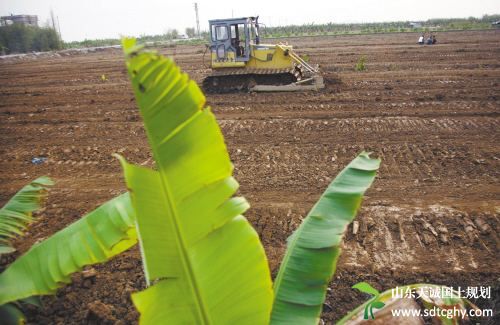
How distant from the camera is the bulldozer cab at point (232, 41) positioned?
13984mm

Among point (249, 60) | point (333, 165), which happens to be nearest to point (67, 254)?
point (333, 165)

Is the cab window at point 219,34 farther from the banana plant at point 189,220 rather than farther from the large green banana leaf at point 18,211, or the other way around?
the banana plant at point 189,220

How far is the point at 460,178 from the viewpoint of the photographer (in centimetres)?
658

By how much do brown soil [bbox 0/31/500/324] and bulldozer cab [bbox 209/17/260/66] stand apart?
143 cm

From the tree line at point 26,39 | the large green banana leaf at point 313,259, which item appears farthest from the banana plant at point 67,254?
the tree line at point 26,39

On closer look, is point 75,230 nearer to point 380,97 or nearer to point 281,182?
point 281,182

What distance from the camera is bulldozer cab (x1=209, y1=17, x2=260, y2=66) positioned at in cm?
1398

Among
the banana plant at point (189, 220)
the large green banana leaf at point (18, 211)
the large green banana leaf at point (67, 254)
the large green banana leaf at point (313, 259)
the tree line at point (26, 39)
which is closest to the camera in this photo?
the banana plant at point (189, 220)

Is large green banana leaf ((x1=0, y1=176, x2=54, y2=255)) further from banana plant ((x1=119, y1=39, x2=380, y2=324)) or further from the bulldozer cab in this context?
the bulldozer cab

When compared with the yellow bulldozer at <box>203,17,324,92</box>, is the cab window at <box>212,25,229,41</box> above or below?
above

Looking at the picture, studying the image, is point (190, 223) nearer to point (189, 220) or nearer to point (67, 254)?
point (189, 220)

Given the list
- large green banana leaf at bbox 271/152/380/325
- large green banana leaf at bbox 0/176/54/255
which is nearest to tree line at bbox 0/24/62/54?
large green banana leaf at bbox 0/176/54/255

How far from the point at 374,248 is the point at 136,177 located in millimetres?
3897

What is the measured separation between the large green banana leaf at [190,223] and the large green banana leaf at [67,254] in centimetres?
80
